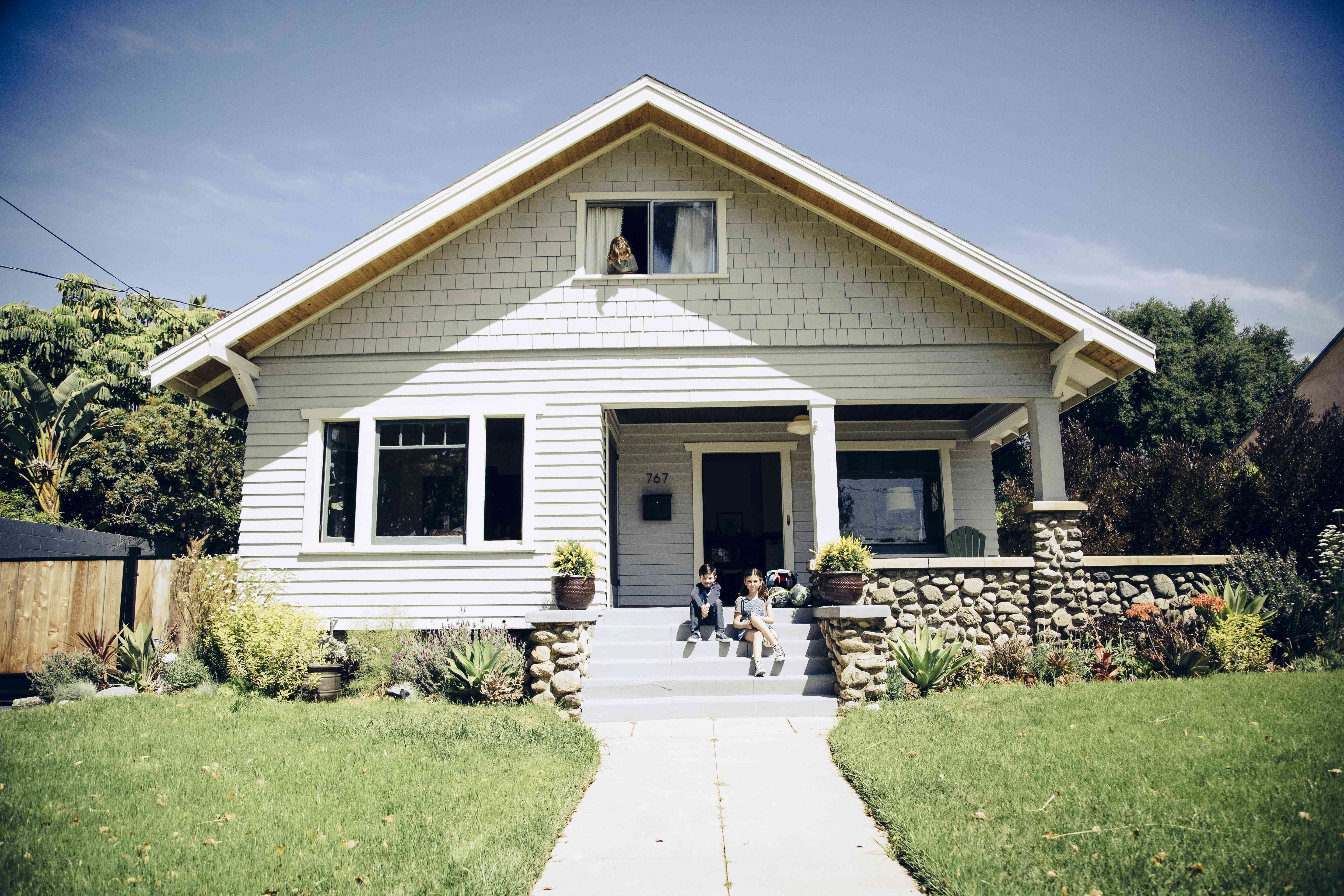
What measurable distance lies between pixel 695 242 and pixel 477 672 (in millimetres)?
5552

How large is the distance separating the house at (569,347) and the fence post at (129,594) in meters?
1.45

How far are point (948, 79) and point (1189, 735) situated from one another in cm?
849

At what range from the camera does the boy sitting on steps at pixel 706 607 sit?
8594mm

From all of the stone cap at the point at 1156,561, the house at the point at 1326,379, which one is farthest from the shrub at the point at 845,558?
the house at the point at 1326,379

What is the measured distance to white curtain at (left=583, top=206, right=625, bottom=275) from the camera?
31.9 feet

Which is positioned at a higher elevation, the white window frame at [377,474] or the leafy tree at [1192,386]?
the leafy tree at [1192,386]

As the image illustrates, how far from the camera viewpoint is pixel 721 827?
15.4 ft

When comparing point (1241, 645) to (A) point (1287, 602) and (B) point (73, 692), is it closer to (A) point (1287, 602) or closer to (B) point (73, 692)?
(A) point (1287, 602)

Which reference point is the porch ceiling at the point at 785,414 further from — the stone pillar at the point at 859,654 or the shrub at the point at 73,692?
the shrub at the point at 73,692

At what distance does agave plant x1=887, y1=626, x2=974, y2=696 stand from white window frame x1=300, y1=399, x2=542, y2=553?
4180 millimetres

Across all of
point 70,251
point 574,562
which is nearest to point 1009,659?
point 574,562

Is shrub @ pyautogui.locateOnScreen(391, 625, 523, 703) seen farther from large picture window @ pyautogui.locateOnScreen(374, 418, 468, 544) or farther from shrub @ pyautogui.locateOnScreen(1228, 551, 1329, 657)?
shrub @ pyautogui.locateOnScreen(1228, 551, 1329, 657)

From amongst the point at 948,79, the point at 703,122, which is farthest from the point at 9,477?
the point at 948,79

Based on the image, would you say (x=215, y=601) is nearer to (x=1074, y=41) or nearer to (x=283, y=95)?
(x=283, y=95)
